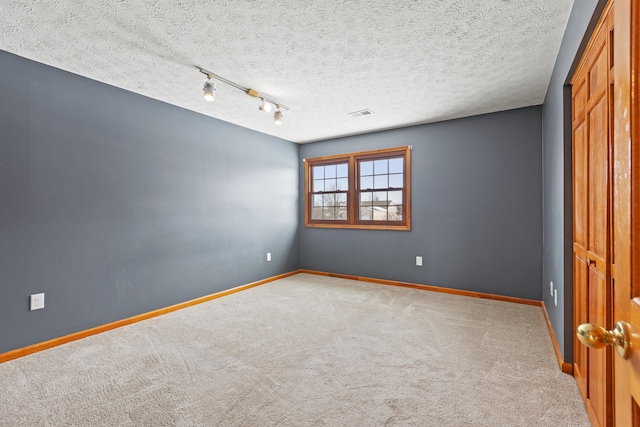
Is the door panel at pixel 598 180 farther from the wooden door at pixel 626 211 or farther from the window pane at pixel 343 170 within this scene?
the window pane at pixel 343 170

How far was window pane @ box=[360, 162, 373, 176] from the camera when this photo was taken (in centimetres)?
492

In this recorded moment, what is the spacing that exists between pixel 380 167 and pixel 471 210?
1.49 m

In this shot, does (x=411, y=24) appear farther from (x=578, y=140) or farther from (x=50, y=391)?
(x=50, y=391)

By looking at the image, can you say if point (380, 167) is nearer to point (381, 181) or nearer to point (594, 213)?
point (381, 181)

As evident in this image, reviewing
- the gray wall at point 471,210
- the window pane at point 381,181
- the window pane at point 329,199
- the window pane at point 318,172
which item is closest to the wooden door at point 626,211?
the gray wall at point 471,210

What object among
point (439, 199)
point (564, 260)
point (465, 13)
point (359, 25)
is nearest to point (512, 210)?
point (439, 199)

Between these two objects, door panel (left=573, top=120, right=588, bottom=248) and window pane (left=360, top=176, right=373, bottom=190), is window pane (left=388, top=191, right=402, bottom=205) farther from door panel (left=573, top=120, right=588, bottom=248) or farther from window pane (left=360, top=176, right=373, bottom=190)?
door panel (left=573, top=120, right=588, bottom=248)

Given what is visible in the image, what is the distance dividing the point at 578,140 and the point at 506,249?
220 cm

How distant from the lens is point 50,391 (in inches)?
76.3

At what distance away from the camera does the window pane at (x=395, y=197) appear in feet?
15.3

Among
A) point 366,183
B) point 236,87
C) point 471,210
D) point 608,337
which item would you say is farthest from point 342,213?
point 608,337

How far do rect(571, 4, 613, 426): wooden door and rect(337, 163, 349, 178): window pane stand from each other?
3.36m

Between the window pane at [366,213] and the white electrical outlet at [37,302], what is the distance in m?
3.94

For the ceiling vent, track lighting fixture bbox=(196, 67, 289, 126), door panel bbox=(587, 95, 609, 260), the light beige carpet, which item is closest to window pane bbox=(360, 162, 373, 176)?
the ceiling vent
